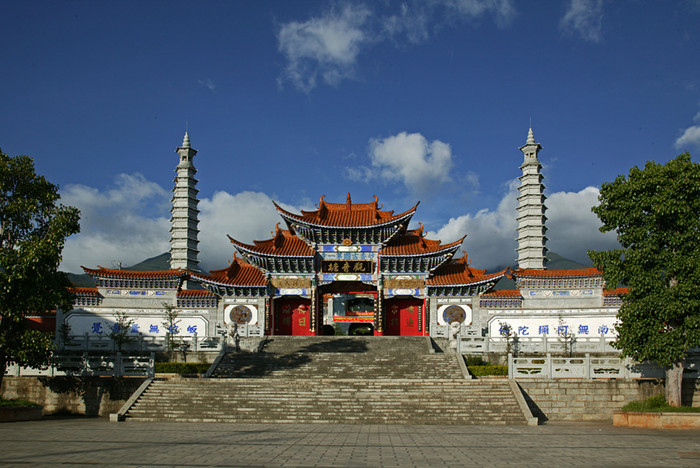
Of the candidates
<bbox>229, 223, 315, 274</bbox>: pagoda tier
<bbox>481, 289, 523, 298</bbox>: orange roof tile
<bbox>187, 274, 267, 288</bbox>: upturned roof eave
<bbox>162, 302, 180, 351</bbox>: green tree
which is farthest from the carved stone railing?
<bbox>481, 289, 523, 298</bbox>: orange roof tile

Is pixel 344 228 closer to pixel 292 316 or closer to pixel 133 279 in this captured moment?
pixel 292 316

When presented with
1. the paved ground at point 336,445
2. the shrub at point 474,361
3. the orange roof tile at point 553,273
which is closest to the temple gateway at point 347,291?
the orange roof tile at point 553,273

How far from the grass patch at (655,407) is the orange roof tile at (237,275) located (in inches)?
775

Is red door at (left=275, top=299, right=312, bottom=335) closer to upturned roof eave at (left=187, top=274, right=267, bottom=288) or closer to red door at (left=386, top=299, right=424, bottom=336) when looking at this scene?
upturned roof eave at (left=187, top=274, right=267, bottom=288)

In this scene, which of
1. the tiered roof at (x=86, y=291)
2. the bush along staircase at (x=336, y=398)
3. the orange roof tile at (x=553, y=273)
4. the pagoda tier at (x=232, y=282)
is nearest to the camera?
the bush along staircase at (x=336, y=398)

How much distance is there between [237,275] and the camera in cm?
3322

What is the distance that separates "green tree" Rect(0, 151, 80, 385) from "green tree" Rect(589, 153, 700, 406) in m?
18.9

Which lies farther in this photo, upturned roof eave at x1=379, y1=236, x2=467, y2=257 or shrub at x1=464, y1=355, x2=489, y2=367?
upturned roof eave at x1=379, y1=236, x2=467, y2=257

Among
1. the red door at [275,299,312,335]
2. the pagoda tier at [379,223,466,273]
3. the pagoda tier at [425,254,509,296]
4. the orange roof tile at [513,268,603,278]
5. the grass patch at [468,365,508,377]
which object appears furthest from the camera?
the red door at [275,299,312,335]

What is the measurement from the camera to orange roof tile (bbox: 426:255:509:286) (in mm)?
31141

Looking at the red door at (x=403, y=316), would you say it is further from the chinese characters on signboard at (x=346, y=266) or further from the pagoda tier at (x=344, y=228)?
the pagoda tier at (x=344, y=228)

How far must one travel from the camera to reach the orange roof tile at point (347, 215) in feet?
109

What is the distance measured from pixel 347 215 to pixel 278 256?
5.76 m

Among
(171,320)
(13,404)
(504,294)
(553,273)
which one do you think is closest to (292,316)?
(171,320)
